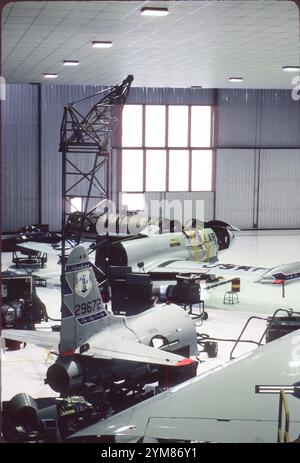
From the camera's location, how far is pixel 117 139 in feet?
115

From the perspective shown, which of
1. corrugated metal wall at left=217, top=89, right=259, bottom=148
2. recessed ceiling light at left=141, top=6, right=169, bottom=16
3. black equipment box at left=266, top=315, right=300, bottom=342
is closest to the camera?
black equipment box at left=266, top=315, right=300, bottom=342

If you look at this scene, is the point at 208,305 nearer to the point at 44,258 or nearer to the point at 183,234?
the point at 183,234

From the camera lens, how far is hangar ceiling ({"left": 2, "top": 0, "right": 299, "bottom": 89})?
1093 cm

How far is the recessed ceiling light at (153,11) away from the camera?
10906 mm

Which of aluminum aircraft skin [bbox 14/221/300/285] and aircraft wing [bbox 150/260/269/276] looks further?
aluminum aircraft skin [bbox 14/221/300/285]

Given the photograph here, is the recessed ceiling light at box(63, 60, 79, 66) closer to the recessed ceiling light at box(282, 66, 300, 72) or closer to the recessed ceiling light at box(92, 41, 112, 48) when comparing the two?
the recessed ceiling light at box(92, 41, 112, 48)

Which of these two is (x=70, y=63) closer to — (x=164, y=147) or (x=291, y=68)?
(x=291, y=68)

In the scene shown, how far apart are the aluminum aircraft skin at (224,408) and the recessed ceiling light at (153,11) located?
681 cm

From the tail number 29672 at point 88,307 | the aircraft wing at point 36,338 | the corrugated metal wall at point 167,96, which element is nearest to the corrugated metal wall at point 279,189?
the corrugated metal wall at point 167,96

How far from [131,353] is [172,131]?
27.6 metres

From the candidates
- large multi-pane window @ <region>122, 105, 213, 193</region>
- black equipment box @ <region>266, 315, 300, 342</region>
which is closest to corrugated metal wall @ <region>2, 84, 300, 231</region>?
large multi-pane window @ <region>122, 105, 213, 193</region>

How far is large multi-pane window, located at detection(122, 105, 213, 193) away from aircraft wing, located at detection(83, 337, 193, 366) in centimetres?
2587

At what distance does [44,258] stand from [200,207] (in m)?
13.6

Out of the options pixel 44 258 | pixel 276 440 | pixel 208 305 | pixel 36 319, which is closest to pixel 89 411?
pixel 276 440
